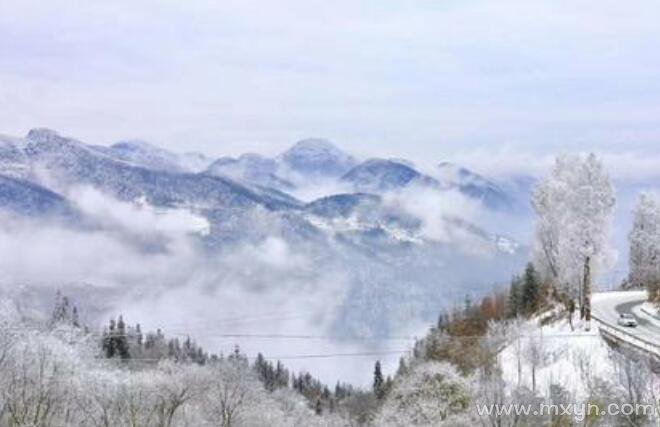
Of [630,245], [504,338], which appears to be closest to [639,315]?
[504,338]

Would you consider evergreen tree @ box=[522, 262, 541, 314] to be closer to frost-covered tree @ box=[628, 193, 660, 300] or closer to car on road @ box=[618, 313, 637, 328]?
car on road @ box=[618, 313, 637, 328]

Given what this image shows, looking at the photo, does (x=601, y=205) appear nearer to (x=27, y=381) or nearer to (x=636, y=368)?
(x=636, y=368)

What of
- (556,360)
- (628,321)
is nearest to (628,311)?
(628,321)

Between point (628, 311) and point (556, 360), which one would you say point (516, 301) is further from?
point (556, 360)

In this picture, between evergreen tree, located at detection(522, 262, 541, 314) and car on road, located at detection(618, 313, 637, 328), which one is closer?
car on road, located at detection(618, 313, 637, 328)

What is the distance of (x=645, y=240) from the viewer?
438 feet

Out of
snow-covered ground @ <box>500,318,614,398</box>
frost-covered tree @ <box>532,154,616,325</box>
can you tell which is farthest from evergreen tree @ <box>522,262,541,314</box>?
snow-covered ground @ <box>500,318,614,398</box>

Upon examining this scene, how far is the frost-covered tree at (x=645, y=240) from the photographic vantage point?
131 m

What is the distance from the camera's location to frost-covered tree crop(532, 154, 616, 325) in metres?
74.3

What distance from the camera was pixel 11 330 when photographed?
74.2 m

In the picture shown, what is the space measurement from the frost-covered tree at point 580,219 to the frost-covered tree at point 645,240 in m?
56.7

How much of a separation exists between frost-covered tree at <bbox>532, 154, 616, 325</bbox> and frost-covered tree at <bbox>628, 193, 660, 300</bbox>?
56.7 meters

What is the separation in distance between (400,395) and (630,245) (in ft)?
271

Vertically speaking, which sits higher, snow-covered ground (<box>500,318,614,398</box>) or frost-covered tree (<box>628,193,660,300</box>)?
frost-covered tree (<box>628,193,660,300</box>)
